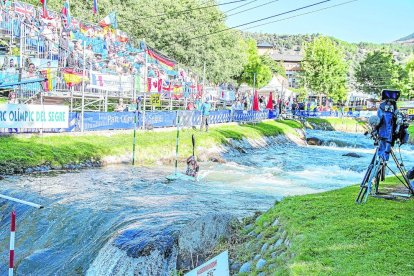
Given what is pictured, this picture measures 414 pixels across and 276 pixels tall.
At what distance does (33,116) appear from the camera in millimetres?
22562

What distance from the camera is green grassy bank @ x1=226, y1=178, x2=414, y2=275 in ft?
20.2

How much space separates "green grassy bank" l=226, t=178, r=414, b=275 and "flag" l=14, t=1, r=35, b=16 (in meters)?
25.4

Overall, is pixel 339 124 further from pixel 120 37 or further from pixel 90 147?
pixel 90 147

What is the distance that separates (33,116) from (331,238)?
61.3 ft

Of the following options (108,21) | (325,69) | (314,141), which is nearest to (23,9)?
(108,21)

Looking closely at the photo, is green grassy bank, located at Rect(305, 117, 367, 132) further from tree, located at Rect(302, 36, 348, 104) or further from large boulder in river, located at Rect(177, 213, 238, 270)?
large boulder in river, located at Rect(177, 213, 238, 270)

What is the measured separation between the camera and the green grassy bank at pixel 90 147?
19828 millimetres

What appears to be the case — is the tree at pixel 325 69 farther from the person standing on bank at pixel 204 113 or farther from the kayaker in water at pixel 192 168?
the kayaker in water at pixel 192 168

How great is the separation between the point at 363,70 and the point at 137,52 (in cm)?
7816

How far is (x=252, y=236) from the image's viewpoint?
30.8 feet

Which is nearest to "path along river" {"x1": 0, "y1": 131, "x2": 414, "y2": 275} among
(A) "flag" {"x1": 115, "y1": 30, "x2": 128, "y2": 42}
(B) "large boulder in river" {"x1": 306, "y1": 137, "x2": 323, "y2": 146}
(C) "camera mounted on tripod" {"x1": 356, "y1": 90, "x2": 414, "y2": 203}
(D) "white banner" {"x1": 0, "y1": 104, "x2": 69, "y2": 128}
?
(C) "camera mounted on tripod" {"x1": 356, "y1": 90, "x2": 414, "y2": 203}

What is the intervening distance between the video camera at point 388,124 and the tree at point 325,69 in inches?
3081

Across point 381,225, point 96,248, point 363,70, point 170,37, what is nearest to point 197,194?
point 96,248

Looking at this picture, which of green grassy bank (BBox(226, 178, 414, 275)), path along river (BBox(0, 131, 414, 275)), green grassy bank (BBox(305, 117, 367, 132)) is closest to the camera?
green grassy bank (BBox(226, 178, 414, 275))
